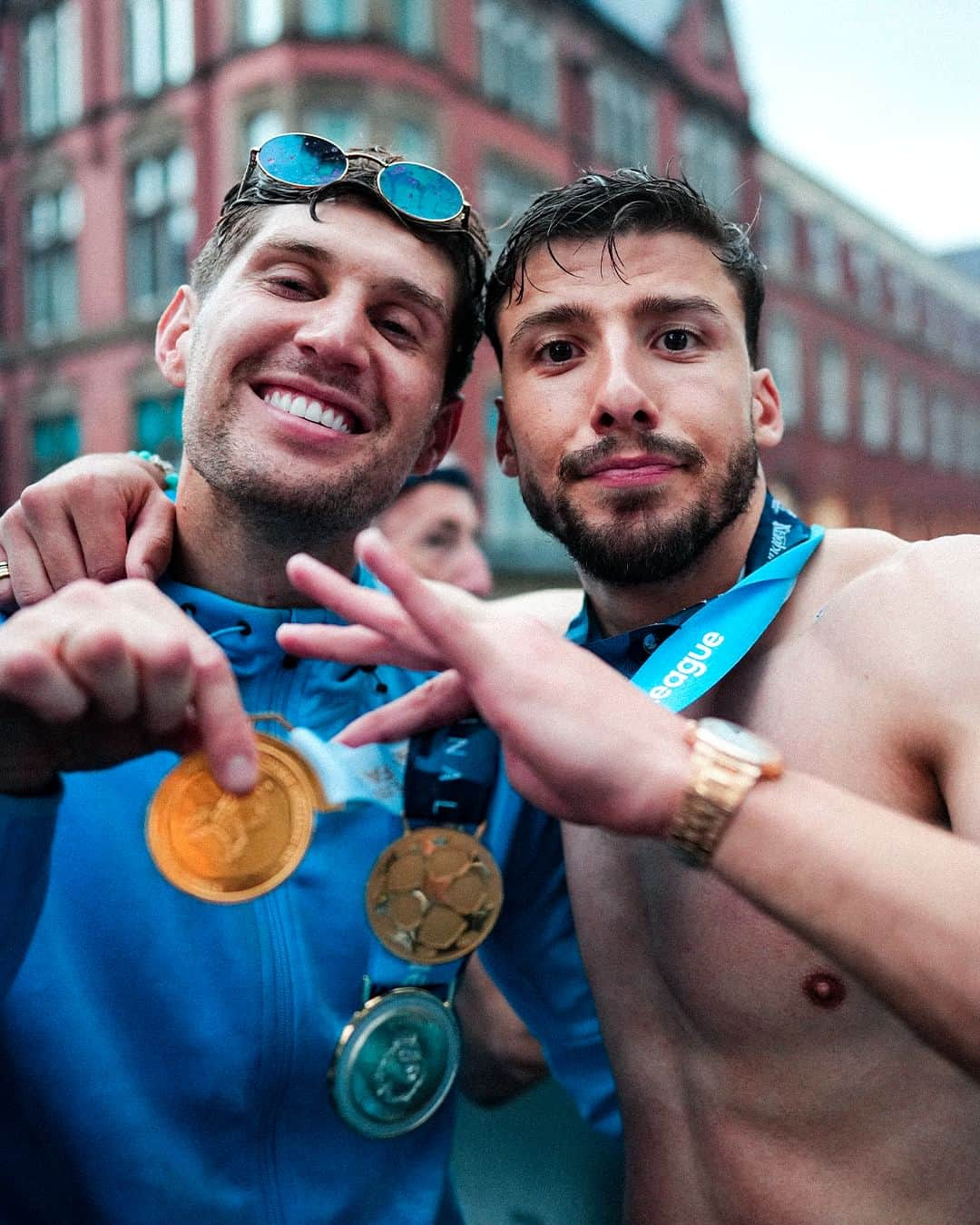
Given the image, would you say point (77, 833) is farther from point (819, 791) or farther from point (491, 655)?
point (819, 791)

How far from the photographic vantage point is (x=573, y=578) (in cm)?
1698

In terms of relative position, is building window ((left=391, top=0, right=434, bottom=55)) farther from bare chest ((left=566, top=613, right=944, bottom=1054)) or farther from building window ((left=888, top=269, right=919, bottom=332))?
building window ((left=888, top=269, right=919, bottom=332))

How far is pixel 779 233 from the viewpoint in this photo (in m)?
22.8

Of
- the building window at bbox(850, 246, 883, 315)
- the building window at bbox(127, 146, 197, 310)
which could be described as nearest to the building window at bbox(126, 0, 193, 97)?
the building window at bbox(127, 146, 197, 310)

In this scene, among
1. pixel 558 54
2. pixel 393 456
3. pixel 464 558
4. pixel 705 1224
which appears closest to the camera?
pixel 705 1224

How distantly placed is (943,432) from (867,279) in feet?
21.9

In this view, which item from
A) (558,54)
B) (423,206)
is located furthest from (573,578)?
(423,206)

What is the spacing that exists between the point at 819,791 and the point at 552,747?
13.5 inches

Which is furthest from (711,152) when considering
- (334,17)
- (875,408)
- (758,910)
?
(758,910)

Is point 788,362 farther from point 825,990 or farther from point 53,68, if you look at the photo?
point 825,990

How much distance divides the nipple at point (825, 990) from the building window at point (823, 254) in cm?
2480

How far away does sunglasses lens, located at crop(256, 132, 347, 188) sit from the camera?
7.09 feet

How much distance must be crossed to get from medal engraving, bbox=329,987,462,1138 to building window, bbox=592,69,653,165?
17.7 m

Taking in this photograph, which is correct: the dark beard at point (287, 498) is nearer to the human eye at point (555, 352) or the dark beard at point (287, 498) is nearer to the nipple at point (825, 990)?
the human eye at point (555, 352)
